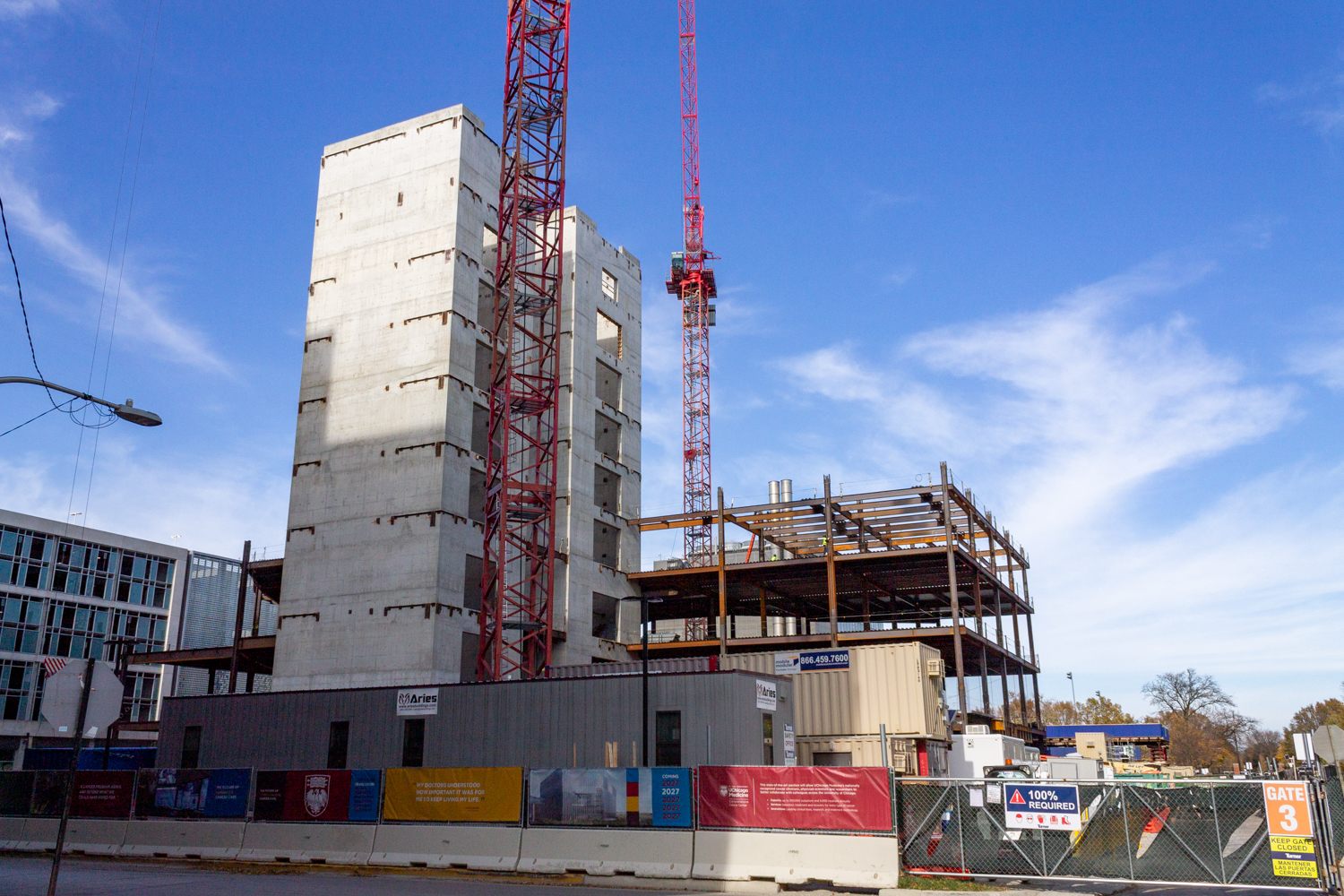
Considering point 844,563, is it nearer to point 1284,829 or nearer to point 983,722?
point 983,722

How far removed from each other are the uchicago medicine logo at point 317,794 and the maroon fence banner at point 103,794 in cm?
572

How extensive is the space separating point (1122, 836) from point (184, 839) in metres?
21.3

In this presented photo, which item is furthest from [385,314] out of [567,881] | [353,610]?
→ [567,881]

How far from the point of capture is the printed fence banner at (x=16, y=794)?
1073 inches

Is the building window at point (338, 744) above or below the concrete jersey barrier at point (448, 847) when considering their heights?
above

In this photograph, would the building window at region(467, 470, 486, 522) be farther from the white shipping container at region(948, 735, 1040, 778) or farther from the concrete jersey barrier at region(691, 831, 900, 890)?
the concrete jersey barrier at region(691, 831, 900, 890)

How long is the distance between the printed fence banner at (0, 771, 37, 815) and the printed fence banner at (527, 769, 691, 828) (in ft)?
50.7

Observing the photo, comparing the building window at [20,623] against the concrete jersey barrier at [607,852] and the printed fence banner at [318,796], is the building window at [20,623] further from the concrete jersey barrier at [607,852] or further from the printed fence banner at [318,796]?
the concrete jersey barrier at [607,852]

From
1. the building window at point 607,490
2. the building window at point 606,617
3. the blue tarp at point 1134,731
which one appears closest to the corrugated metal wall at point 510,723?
the building window at point 606,617

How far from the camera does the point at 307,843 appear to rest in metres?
23.4

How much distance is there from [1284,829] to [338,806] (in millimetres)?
18865

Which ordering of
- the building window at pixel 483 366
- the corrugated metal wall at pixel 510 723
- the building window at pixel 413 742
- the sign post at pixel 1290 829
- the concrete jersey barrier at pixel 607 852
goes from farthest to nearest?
the building window at pixel 483 366
the building window at pixel 413 742
the corrugated metal wall at pixel 510 723
the concrete jersey barrier at pixel 607 852
the sign post at pixel 1290 829

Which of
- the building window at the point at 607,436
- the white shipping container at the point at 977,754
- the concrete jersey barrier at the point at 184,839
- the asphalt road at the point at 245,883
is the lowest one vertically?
the asphalt road at the point at 245,883

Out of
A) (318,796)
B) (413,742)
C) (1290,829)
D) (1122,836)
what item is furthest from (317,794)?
(1290,829)
